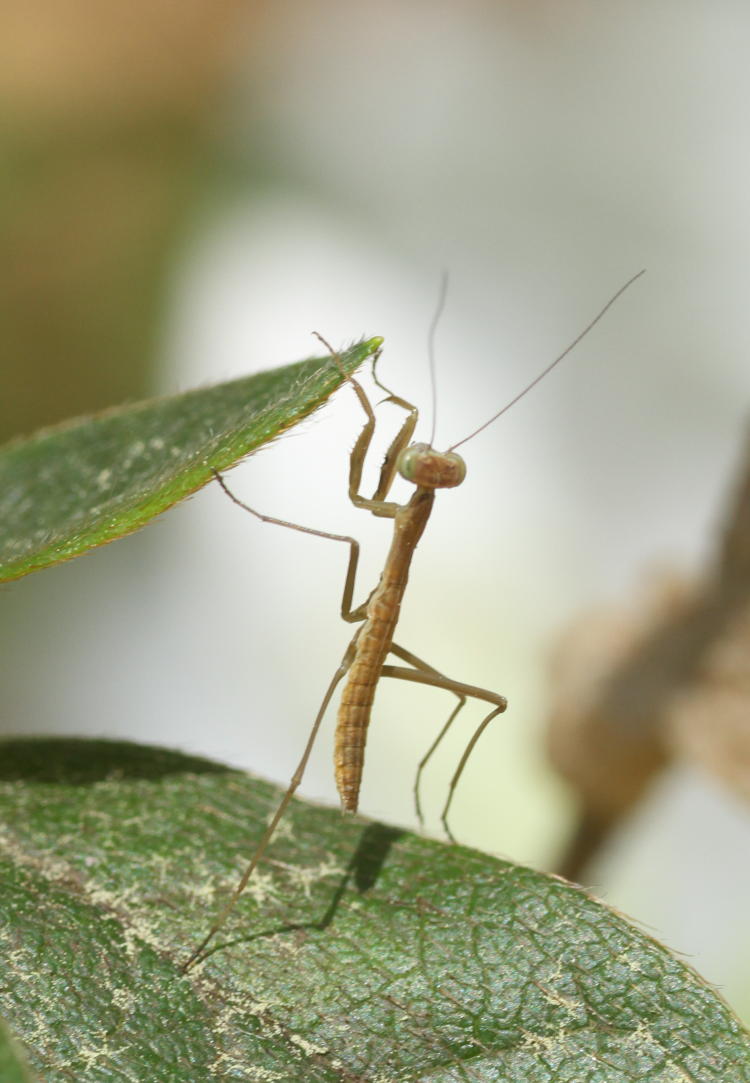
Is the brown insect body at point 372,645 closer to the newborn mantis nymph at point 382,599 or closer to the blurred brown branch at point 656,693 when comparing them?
the newborn mantis nymph at point 382,599

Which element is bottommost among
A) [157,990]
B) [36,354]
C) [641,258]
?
[157,990]

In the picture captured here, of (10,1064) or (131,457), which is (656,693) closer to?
(131,457)

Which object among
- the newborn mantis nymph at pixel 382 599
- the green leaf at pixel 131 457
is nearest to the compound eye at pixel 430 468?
the newborn mantis nymph at pixel 382 599

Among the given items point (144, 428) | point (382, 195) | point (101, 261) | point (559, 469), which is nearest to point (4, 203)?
point (101, 261)

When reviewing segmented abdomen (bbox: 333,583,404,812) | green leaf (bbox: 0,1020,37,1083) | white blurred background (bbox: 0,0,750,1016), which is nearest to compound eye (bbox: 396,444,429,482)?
segmented abdomen (bbox: 333,583,404,812)

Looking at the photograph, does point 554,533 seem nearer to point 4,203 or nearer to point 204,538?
point 204,538

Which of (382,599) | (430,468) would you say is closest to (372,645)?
(382,599)
